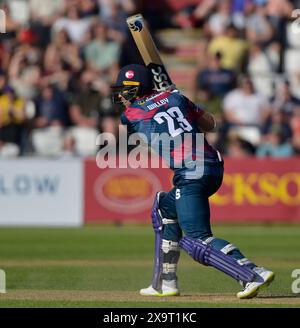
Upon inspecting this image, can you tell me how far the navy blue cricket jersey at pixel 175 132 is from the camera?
29.1 ft

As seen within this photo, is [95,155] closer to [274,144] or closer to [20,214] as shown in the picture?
[20,214]

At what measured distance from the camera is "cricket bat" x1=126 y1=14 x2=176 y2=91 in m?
9.51

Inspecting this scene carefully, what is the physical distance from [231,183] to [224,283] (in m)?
7.78

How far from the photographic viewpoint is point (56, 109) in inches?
763

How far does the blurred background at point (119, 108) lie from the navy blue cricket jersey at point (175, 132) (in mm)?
8903

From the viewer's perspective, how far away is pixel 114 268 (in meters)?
12.1

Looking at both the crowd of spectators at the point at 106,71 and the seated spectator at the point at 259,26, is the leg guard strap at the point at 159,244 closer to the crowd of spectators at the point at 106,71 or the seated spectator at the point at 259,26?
the crowd of spectators at the point at 106,71

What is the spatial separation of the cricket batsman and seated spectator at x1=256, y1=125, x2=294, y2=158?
9.63 metres

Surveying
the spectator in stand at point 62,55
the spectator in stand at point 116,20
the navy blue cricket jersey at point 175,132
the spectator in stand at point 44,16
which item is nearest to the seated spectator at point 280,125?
the spectator in stand at point 116,20

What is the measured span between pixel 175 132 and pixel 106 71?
11867 millimetres

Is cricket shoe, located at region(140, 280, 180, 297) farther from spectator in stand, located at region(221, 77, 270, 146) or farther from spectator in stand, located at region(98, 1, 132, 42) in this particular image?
spectator in stand, located at region(98, 1, 132, 42)

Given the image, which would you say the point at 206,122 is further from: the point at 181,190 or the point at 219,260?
the point at 219,260

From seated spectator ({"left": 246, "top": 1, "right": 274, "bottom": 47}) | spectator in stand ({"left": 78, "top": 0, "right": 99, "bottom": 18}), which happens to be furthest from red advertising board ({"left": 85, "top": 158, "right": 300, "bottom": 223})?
spectator in stand ({"left": 78, "top": 0, "right": 99, "bottom": 18})
